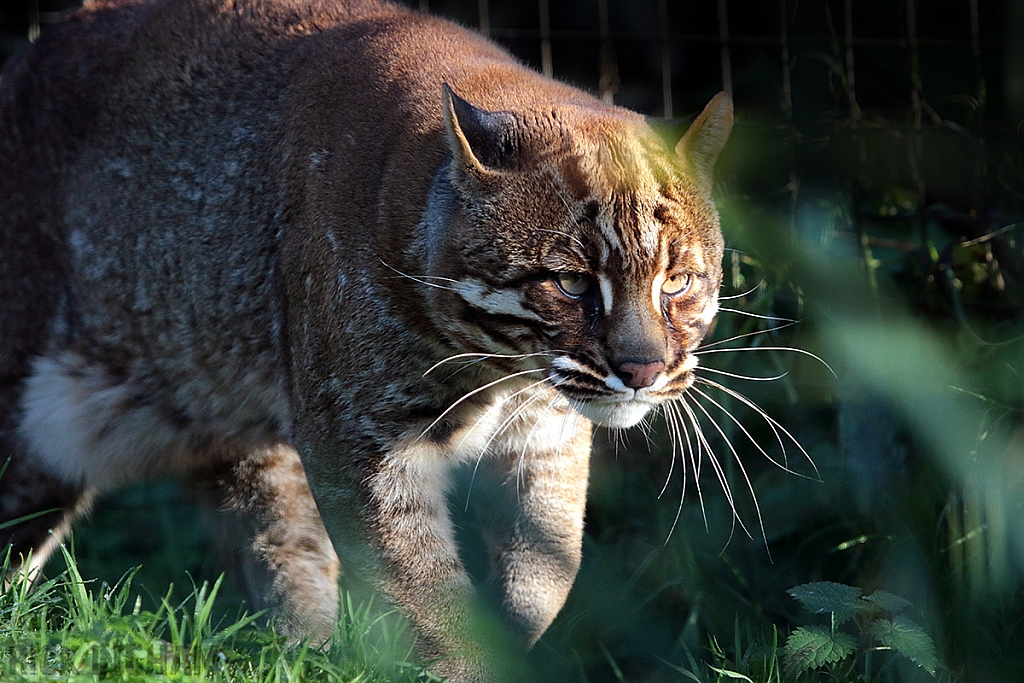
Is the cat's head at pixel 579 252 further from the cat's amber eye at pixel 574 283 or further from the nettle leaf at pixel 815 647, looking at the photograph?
the nettle leaf at pixel 815 647

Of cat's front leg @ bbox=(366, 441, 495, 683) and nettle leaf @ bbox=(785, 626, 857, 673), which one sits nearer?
nettle leaf @ bbox=(785, 626, 857, 673)

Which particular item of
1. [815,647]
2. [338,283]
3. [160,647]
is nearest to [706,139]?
[338,283]

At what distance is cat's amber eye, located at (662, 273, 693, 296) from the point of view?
303 cm

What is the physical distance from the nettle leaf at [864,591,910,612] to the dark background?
32 mm

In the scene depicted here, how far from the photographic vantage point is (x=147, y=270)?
3.94m

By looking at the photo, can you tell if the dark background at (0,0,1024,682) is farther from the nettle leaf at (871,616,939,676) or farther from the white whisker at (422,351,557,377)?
the white whisker at (422,351,557,377)

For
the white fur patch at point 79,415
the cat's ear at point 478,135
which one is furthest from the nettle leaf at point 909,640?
the white fur patch at point 79,415

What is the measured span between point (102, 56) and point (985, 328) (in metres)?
3.20

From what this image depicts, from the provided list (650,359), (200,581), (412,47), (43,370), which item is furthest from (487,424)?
(200,581)

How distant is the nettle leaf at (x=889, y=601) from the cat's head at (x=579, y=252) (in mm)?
859

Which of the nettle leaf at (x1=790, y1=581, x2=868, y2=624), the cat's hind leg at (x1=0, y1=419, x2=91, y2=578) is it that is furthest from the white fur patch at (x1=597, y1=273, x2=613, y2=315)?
the cat's hind leg at (x1=0, y1=419, x2=91, y2=578)

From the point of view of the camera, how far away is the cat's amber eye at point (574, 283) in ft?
9.58

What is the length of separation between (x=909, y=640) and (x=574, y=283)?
4.29ft

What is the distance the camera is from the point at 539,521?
368 centimetres
